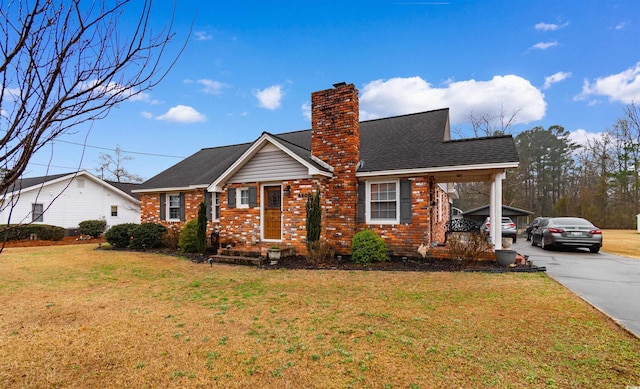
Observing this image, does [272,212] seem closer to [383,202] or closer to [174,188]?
[383,202]

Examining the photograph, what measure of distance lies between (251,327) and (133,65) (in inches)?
150

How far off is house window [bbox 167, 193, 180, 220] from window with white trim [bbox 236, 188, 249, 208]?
5.92 metres

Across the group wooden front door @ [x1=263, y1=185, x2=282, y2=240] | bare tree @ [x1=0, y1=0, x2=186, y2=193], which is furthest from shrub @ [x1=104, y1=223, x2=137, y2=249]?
bare tree @ [x1=0, y1=0, x2=186, y2=193]

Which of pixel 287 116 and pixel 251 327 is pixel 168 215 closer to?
pixel 287 116

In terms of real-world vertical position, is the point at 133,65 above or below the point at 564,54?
below

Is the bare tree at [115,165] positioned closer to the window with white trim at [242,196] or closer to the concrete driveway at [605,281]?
the window with white trim at [242,196]

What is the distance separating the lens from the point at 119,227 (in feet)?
48.0

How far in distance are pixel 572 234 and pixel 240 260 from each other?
43.7 feet

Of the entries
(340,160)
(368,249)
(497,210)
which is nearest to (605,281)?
(497,210)

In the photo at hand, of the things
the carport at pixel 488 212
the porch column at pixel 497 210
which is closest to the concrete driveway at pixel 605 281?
the porch column at pixel 497 210

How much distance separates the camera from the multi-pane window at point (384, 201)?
10.7 m

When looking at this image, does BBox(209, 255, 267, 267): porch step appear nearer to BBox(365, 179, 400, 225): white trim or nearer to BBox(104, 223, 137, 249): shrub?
BBox(365, 179, 400, 225): white trim

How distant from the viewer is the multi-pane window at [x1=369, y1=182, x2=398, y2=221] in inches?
421

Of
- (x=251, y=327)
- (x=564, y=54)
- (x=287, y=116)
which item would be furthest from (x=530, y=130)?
(x=251, y=327)
